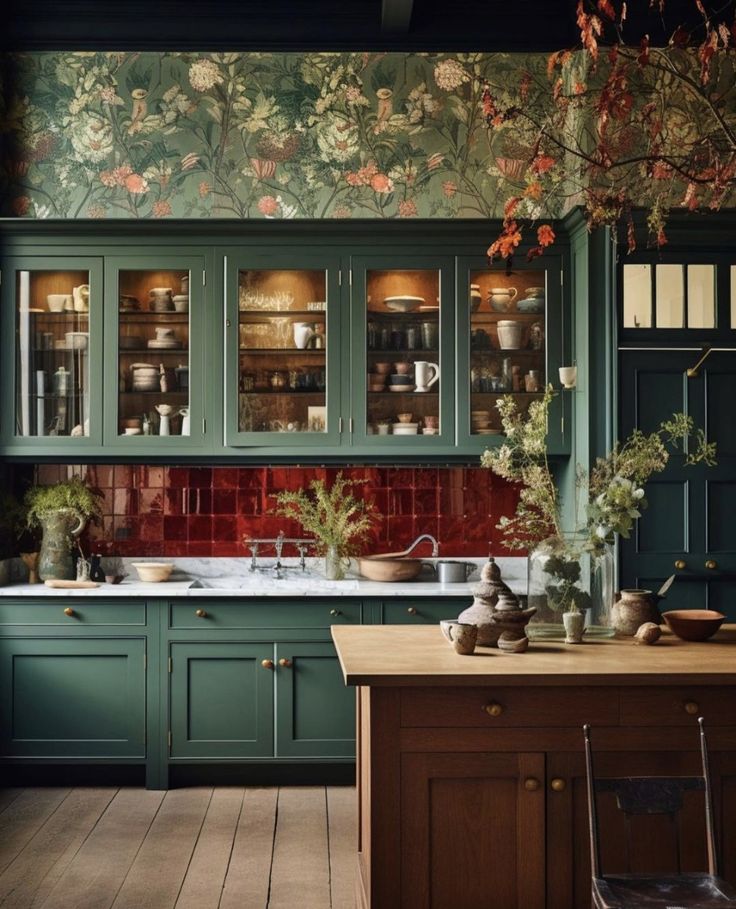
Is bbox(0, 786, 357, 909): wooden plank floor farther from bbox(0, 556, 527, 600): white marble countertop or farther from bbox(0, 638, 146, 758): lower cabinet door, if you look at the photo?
bbox(0, 556, 527, 600): white marble countertop

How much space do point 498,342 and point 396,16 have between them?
1624 mm

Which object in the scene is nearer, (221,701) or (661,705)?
(661,705)

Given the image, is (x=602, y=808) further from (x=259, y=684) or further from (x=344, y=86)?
(x=344, y=86)

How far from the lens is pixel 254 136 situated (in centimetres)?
525

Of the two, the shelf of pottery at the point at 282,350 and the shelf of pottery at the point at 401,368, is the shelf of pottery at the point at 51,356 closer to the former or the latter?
the shelf of pottery at the point at 282,350

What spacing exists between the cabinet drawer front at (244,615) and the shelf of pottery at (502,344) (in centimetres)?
118

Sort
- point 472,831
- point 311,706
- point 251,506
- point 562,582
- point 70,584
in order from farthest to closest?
point 251,506 < point 70,584 < point 311,706 < point 562,582 < point 472,831

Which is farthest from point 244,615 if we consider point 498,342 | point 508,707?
point 508,707

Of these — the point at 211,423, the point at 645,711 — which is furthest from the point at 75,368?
the point at 645,711

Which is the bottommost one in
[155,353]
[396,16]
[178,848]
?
[178,848]

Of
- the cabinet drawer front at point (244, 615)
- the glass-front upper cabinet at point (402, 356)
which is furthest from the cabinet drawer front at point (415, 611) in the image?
the glass-front upper cabinet at point (402, 356)

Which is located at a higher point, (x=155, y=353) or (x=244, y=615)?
(x=155, y=353)

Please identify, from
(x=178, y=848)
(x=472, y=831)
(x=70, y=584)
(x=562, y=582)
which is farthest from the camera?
(x=70, y=584)

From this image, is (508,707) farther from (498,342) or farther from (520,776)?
(498,342)
